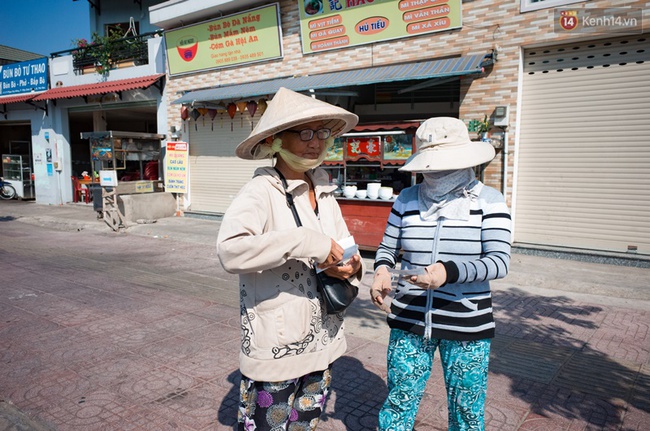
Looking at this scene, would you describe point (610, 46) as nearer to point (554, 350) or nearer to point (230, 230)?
point (554, 350)

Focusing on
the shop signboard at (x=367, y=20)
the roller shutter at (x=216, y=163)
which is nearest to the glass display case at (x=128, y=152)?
the roller shutter at (x=216, y=163)

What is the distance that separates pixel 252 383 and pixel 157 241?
31.0 feet

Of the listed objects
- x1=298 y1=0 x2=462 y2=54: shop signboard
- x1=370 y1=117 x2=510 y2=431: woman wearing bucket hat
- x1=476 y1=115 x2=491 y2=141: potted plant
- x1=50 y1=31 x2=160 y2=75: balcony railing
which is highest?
x1=50 y1=31 x2=160 y2=75: balcony railing

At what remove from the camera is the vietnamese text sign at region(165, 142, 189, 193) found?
13719 millimetres

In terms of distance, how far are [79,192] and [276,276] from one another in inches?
738

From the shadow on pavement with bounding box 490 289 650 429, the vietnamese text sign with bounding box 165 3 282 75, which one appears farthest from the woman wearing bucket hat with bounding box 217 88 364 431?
the vietnamese text sign with bounding box 165 3 282 75

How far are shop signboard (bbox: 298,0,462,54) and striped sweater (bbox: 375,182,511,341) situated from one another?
25.6 feet

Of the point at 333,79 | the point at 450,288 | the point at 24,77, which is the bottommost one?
the point at 450,288

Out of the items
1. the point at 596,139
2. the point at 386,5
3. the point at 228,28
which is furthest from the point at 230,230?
the point at 228,28

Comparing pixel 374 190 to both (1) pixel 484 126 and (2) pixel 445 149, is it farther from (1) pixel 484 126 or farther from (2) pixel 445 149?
(2) pixel 445 149

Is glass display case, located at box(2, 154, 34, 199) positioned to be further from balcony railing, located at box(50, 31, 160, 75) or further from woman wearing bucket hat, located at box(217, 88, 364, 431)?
woman wearing bucket hat, located at box(217, 88, 364, 431)

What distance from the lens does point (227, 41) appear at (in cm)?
1252

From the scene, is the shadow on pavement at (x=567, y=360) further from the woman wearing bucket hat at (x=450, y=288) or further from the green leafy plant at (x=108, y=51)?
the green leafy plant at (x=108, y=51)

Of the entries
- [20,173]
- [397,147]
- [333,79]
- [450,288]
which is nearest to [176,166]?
[333,79]
